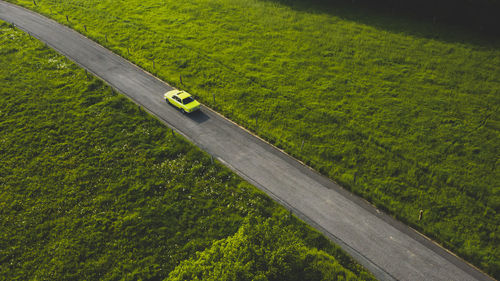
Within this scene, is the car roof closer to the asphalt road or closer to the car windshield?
the car windshield

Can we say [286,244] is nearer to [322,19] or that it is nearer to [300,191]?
[300,191]

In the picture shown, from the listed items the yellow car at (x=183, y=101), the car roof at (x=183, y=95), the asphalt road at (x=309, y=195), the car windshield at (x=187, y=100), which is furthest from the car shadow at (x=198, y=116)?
the car roof at (x=183, y=95)

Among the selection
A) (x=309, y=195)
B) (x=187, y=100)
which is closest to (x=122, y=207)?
(x=187, y=100)

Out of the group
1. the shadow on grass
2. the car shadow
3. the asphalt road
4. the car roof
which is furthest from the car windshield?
the shadow on grass

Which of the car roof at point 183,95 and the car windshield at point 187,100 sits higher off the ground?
the car roof at point 183,95

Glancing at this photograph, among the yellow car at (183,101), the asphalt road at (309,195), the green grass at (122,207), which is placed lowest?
the green grass at (122,207)

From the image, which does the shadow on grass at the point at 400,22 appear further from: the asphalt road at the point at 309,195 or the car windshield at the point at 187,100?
the asphalt road at the point at 309,195
